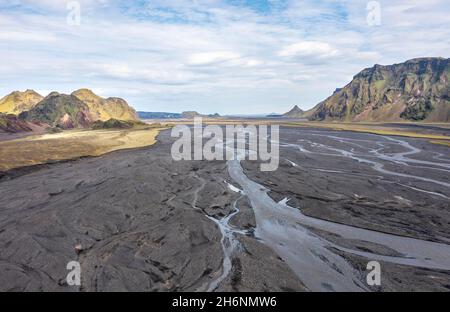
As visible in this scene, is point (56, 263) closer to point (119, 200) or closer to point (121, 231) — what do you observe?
point (121, 231)

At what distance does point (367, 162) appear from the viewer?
55.2 m

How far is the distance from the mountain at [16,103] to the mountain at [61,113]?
684 inches

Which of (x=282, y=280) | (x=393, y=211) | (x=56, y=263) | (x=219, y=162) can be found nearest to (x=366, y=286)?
(x=282, y=280)

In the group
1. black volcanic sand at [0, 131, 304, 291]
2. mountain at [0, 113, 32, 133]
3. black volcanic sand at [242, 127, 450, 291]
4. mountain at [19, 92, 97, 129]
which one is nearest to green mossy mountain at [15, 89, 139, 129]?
mountain at [19, 92, 97, 129]

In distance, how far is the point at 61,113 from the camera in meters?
166

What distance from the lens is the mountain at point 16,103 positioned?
181812mm

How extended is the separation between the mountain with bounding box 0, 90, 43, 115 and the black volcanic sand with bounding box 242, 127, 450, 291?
16971 cm

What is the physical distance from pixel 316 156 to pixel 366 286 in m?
44.5

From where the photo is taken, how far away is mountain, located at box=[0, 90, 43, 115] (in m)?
182

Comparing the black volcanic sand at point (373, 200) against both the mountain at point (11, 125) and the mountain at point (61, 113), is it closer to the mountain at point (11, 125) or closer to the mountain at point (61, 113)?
the mountain at point (11, 125)

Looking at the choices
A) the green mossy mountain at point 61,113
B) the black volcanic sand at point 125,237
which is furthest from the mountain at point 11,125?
the black volcanic sand at point 125,237

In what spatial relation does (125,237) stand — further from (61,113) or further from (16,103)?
(16,103)

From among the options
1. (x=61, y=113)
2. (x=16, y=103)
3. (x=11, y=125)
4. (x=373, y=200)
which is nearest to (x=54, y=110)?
(x=61, y=113)

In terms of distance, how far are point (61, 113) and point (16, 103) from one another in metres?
40.2
